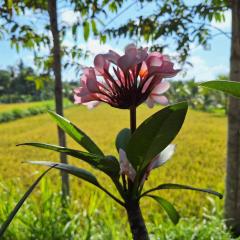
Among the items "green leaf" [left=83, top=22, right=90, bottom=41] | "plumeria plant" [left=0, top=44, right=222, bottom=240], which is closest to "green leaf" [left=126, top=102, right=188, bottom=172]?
"plumeria plant" [left=0, top=44, right=222, bottom=240]

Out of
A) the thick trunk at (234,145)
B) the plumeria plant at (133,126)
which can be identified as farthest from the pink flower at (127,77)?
the thick trunk at (234,145)

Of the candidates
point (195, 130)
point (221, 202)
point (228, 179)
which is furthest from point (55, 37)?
point (195, 130)

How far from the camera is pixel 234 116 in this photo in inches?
111

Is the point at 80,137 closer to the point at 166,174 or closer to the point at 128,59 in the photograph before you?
the point at 128,59

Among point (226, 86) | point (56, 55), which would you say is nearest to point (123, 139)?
point (226, 86)

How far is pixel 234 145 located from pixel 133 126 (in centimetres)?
227

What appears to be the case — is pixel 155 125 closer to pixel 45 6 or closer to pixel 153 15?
Answer: pixel 153 15

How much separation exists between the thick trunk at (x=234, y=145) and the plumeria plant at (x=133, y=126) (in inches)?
83.2

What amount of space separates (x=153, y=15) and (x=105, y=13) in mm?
465

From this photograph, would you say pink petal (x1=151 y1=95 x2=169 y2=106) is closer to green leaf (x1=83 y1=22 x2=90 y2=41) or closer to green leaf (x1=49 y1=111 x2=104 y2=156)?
green leaf (x1=49 y1=111 x2=104 y2=156)

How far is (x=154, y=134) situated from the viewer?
0.67 m

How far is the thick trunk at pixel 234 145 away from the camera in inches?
108

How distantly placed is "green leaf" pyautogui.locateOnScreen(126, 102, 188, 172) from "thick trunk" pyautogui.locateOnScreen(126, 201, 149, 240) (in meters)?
0.08

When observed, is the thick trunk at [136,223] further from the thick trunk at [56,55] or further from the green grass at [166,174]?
the thick trunk at [56,55]
